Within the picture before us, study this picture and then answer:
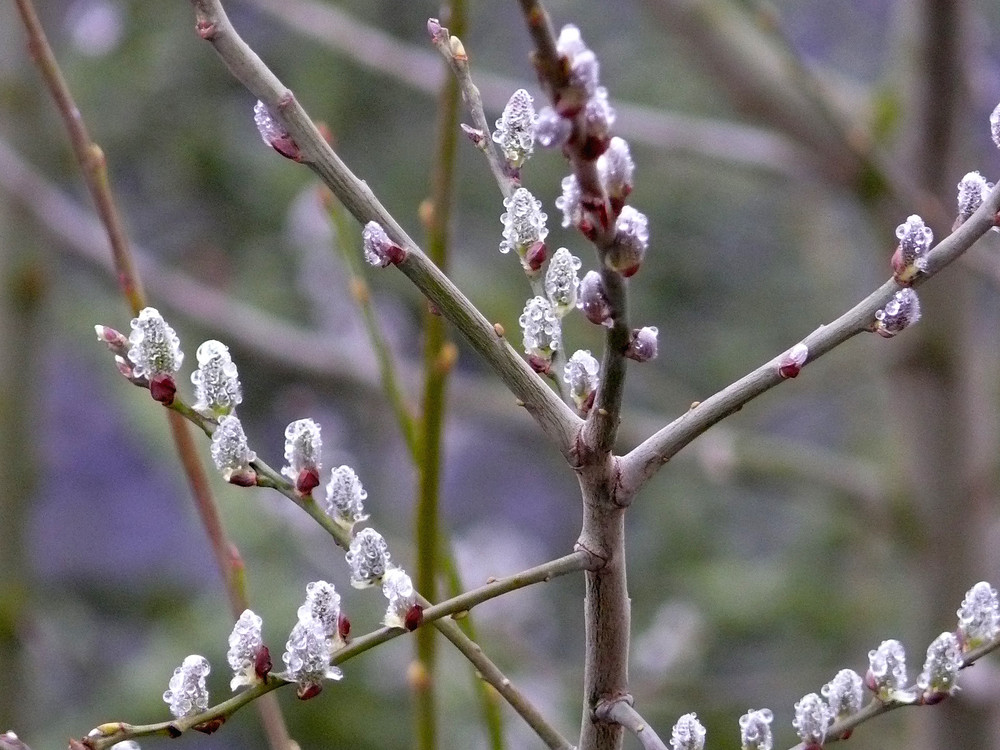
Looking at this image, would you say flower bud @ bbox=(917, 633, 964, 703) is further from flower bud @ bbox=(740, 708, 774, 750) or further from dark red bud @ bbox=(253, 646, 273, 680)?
dark red bud @ bbox=(253, 646, 273, 680)

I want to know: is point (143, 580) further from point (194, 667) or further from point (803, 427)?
point (194, 667)

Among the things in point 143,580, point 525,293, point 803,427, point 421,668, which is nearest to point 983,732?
point 421,668

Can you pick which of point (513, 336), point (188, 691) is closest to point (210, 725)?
point (188, 691)

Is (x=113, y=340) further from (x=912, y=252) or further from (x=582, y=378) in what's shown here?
(x=912, y=252)

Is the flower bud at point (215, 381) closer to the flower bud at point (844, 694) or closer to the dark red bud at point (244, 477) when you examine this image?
the dark red bud at point (244, 477)

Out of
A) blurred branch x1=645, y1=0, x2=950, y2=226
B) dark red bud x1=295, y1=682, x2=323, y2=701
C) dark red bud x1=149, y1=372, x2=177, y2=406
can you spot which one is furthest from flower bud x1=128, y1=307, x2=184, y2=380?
blurred branch x1=645, y1=0, x2=950, y2=226
